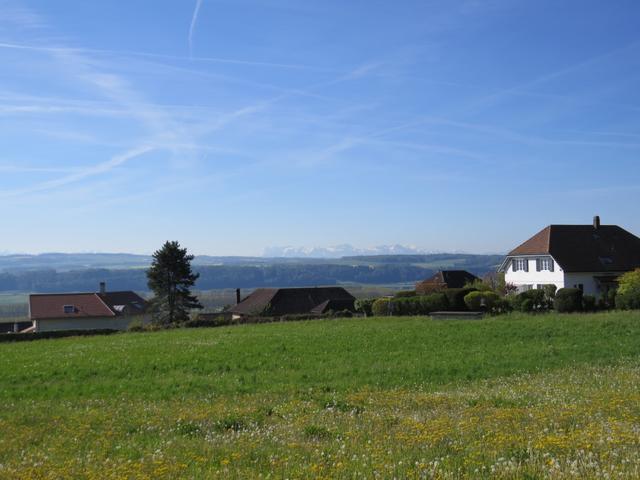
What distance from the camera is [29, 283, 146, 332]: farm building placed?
8562cm

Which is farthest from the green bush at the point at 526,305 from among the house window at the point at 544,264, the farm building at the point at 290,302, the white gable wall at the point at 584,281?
the farm building at the point at 290,302

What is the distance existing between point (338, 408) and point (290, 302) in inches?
2781

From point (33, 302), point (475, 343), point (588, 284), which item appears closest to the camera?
point (475, 343)

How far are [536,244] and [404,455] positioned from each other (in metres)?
62.4

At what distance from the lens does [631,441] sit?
308 inches

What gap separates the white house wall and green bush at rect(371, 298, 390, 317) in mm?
21249

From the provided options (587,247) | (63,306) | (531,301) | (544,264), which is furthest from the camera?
(63,306)

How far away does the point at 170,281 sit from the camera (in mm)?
77688

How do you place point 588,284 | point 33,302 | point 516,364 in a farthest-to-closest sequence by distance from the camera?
1. point 33,302
2. point 588,284
3. point 516,364

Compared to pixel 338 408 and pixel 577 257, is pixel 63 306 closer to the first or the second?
pixel 577 257

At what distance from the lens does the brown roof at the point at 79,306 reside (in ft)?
283

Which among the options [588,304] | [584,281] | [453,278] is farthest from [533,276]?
[588,304]

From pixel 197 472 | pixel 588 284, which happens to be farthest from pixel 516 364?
pixel 588 284

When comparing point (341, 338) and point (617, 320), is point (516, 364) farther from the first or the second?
point (617, 320)
